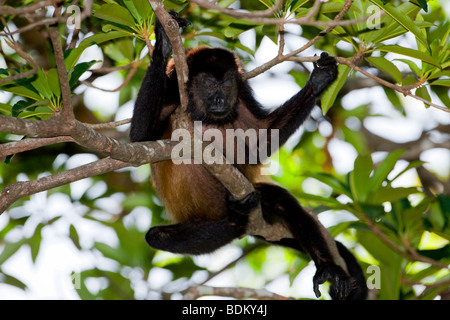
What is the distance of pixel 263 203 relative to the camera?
181 inches

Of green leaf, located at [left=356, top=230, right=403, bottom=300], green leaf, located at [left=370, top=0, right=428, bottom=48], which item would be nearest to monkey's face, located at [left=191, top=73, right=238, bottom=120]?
green leaf, located at [left=370, top=0, right=428, bottom=48]

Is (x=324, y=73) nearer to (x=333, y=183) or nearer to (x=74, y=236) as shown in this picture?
(x=333, y=183)

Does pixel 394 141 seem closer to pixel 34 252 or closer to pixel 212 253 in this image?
pixel 212 253

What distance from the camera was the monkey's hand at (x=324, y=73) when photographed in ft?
13.6

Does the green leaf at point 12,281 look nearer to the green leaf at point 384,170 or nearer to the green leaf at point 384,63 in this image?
the green leaf at point 384,170

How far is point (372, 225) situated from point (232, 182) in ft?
5.48

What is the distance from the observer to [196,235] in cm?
459

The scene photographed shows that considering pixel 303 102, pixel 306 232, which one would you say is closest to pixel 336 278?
pixel 306 232

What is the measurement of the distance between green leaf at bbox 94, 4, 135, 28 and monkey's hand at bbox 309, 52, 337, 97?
1.43 m

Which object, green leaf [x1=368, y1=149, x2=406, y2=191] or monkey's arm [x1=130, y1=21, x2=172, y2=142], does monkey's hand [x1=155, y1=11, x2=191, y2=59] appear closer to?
monkey's arm [x1=130, y1=21, x2=172, y2=142]

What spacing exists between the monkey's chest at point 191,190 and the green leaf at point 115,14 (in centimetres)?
158

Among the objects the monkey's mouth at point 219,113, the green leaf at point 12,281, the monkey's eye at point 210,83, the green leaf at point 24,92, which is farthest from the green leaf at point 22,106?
the green leaf at point 12,281

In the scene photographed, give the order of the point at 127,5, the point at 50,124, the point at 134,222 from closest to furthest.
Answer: the point at 50,124 → the point at 127,5 → the point at 134,222
